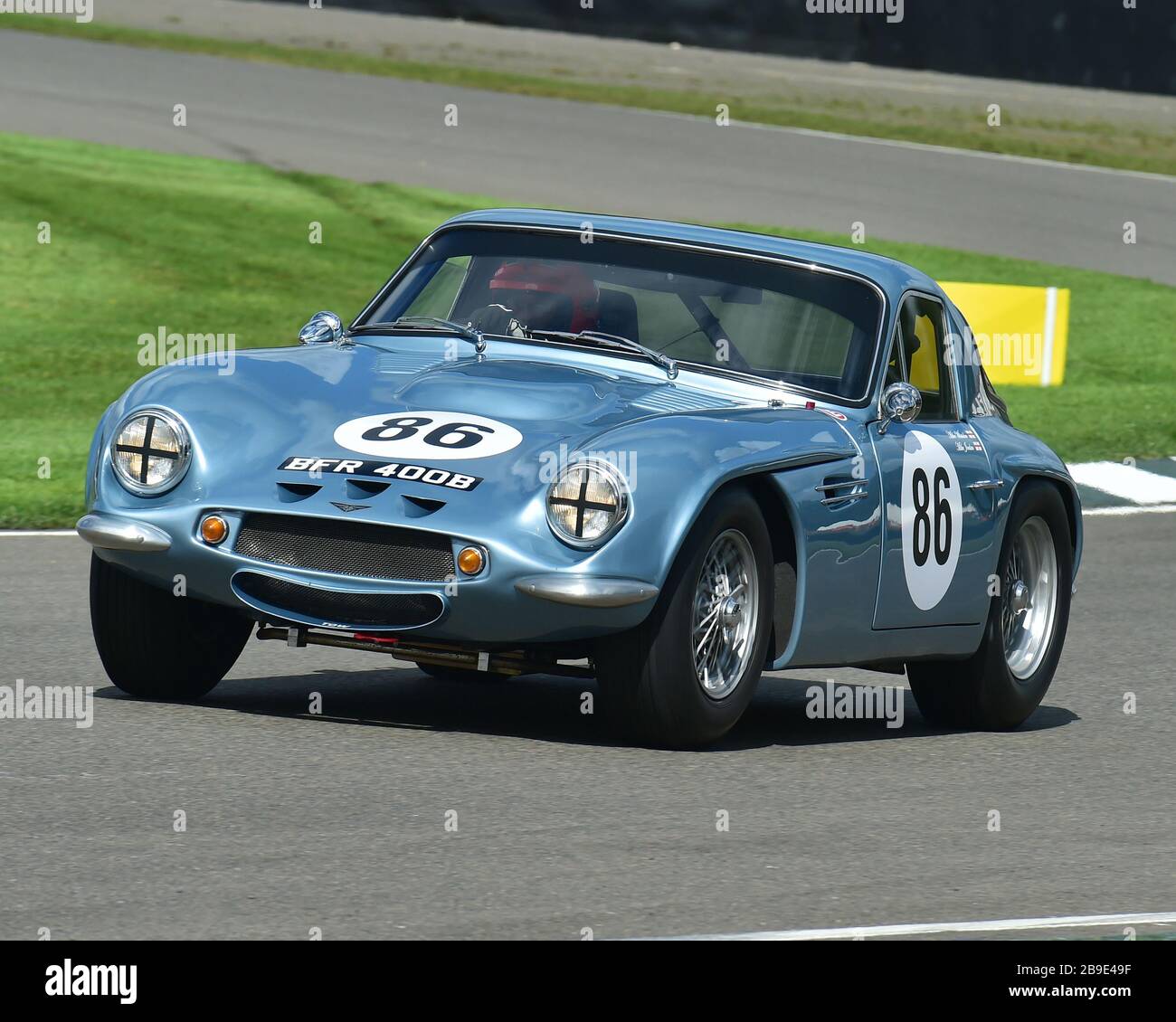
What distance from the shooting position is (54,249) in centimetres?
1947

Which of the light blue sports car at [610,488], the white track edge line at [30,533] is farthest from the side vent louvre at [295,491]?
the white track edge line at [30,533]

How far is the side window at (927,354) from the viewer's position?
8070 mm

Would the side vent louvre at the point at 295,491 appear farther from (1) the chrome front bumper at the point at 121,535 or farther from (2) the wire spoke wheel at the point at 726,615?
(2) the wire spoke wheel at the point at 726,615

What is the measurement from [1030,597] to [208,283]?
465 inches

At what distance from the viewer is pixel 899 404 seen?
755 centimetres

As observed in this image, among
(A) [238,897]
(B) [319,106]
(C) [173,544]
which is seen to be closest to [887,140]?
(B) [319,106]

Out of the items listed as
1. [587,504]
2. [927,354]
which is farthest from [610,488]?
[927,354]

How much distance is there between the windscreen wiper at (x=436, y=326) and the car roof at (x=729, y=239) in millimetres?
377

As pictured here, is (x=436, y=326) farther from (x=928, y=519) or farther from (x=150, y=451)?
(x=928, y=519)

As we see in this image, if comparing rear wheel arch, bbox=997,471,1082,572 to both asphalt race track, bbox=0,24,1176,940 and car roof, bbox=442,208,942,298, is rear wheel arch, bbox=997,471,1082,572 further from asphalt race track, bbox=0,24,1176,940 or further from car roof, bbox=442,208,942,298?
car roof, bbox=442,208,942,298

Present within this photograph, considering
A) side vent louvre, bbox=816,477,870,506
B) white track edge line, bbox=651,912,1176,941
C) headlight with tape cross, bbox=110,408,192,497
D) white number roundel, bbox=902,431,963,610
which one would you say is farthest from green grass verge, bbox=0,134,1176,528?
white track edge line, bbox=651,912,1176,941

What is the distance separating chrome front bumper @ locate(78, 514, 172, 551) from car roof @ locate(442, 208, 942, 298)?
1743 millimetres
